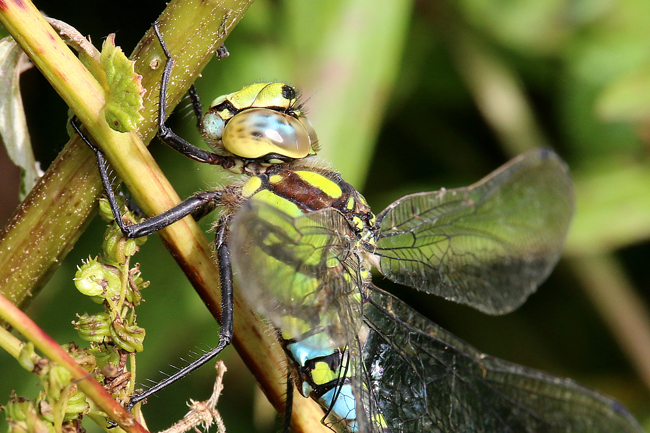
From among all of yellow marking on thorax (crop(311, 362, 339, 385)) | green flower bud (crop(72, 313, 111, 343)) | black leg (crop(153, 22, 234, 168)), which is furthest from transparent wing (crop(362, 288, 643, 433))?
green flower bud (crop(72, 313, 111, 343))

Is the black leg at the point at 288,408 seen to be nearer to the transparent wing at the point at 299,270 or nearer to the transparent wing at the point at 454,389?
the transparent wing at the point at 299,270

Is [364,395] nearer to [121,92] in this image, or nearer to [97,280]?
[97,280]

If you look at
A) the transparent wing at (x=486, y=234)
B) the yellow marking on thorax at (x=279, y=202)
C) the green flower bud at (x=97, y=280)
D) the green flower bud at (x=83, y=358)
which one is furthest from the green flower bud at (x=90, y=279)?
the transparent wing at (x=486, y=234)

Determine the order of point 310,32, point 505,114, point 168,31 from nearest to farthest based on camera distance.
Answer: point 168,31, point 310,32, point 505,114

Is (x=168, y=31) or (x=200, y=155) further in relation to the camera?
(x=200, y=155)

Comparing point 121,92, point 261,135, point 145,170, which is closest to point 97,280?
point 145,170

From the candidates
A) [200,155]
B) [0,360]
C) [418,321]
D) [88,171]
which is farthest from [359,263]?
[0,360]

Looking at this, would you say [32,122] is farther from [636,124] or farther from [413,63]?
[636,124]
